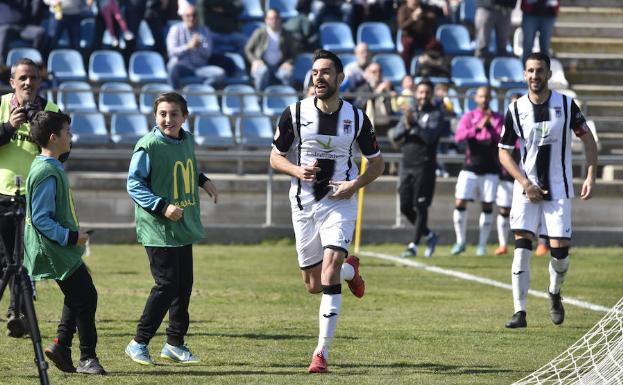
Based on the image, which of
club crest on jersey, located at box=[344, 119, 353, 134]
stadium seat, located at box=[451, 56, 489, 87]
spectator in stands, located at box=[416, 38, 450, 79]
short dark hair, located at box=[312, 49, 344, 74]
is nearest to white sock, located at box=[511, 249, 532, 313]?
club crest on jersey, located at box=[344, 119, 353, 134]

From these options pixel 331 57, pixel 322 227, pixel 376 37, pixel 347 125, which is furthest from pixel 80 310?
pixel 376 37

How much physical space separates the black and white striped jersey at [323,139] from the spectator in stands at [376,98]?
13005 mm

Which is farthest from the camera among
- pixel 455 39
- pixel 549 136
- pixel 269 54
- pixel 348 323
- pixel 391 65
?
pixel 455 39

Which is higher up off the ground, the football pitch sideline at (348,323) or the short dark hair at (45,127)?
the short dark hair at (45,127)

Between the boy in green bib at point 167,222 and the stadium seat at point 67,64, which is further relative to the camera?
the stadium seat at point 67,64

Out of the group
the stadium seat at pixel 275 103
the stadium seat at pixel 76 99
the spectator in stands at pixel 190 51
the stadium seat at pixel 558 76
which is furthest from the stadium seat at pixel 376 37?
the stadium seat at pixel 76 99

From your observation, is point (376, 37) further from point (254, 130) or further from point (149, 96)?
point (149, 96)

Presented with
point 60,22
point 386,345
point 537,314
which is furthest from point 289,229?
point 386,345

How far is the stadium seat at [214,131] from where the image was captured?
2320cm

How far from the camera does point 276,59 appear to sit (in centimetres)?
2562

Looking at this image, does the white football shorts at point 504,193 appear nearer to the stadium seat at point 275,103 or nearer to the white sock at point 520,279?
the stadium seat at point 275,103

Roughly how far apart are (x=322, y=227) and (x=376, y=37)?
58.6ft

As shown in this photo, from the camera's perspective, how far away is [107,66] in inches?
990

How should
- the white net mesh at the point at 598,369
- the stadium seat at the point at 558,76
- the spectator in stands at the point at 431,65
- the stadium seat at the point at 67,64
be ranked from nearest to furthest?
the white net mesh at the point at 598,369 < the stadium seat at the point at 67,64 < the stadium seat at the point at 558,76 < the spectator in stands at the point at 431,65
